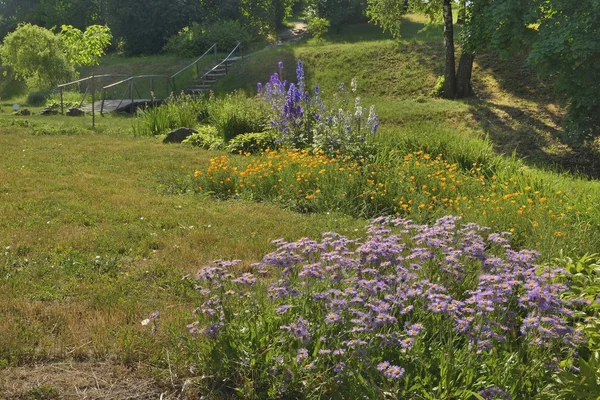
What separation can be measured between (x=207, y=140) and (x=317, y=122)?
290 cm

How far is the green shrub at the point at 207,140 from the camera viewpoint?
12297 millimetres

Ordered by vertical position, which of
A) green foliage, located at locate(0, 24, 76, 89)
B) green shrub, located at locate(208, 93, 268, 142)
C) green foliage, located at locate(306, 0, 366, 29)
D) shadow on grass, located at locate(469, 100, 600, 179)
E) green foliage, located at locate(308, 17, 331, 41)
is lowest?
shadow on grass, located at locate(469, 100, 600, 179)

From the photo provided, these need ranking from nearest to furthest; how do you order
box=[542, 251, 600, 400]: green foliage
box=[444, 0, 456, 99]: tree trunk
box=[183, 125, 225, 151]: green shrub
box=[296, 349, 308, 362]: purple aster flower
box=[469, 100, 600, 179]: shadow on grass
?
box=[542, 251, 600, 400]: green foliage → box=[296, 349, 308, 362]: purple aster flower → box=[183, 125, 225, 151]: green shrub → box=[469, 100, 600, 179]: shadow on grass → box=[444, 0, 456, 99]: tree trunk

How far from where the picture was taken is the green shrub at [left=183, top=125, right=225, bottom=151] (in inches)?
484

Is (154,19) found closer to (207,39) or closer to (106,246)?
(207,39)

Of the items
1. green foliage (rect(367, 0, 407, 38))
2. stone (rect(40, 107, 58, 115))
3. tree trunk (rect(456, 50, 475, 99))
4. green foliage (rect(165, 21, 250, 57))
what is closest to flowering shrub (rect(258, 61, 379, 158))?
green foliage (rect(367, 0, 407, 38))

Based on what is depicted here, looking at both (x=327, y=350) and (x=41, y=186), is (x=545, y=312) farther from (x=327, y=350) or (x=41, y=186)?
(x=41, y=186)

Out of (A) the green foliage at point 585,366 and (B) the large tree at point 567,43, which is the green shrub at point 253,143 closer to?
(B) the large tree at point 567,43

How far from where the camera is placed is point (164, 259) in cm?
541

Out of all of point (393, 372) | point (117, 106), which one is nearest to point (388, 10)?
point (117, 106)

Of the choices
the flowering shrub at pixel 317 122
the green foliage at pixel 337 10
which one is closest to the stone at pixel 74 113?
the flowering shrub at pixel 317 122

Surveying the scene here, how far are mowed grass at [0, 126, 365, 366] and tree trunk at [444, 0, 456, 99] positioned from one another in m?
10.5

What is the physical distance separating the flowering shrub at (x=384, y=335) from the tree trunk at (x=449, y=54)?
1470cm

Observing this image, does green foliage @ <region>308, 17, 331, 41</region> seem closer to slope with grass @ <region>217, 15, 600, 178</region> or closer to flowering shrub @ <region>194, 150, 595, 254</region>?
slope with grass @ <region>217, 15, 600, 178</region>
